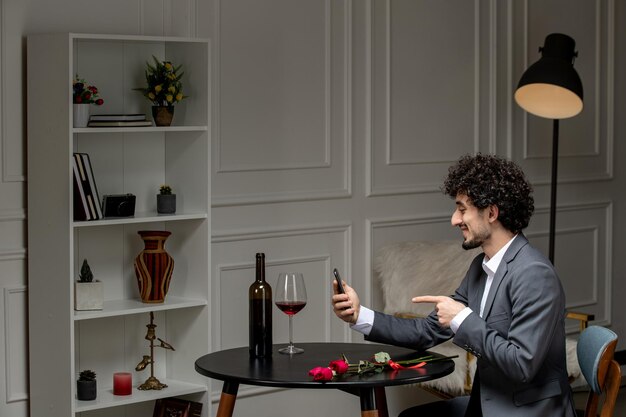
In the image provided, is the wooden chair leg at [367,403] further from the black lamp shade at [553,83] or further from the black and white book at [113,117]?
the black lamp shade at [553,83]

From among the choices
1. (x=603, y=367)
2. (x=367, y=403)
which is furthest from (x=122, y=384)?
(x=603, y=367)

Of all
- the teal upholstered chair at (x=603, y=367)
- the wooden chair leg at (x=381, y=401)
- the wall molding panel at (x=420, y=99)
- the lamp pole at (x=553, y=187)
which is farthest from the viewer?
the lamp pole at (x=553, y=187)

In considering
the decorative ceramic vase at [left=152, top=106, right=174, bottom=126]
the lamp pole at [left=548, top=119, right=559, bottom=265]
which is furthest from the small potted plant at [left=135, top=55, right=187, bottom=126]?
the lamp pole at [left=548, top=119, right=559, bottom=265]

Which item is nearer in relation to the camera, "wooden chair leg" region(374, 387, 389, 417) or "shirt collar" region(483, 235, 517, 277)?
"shirt collar" region(483, 235, 517, 277)

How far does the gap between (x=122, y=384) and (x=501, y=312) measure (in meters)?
1.60

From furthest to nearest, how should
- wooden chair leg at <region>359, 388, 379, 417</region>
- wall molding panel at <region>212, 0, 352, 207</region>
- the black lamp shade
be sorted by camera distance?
the black lamp shade
wall molding panel at <region>212, 0, 352, 207</region>
wooden chair leg at <region>359, 388, 379, 417</region>

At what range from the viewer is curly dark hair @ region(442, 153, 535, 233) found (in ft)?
9.12

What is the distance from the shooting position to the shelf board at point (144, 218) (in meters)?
3.51

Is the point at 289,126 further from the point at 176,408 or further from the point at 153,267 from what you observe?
the point at 176,408

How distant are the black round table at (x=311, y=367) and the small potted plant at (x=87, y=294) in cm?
78

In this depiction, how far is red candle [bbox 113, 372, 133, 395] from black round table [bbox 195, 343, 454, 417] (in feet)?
2.84

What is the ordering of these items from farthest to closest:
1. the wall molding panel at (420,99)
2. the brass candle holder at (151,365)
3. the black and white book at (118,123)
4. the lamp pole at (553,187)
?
the lamp pole at (553,187), the wall molding panel at (420,99), the brass candle holder at (151,365), the black and white book at (118,123)

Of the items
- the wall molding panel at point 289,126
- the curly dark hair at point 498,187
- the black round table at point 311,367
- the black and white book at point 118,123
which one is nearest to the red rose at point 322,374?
the black round table at point 311,367

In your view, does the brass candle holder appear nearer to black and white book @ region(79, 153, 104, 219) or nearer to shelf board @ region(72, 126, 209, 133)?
black and white book @ region(79, 153, 104, 219)
